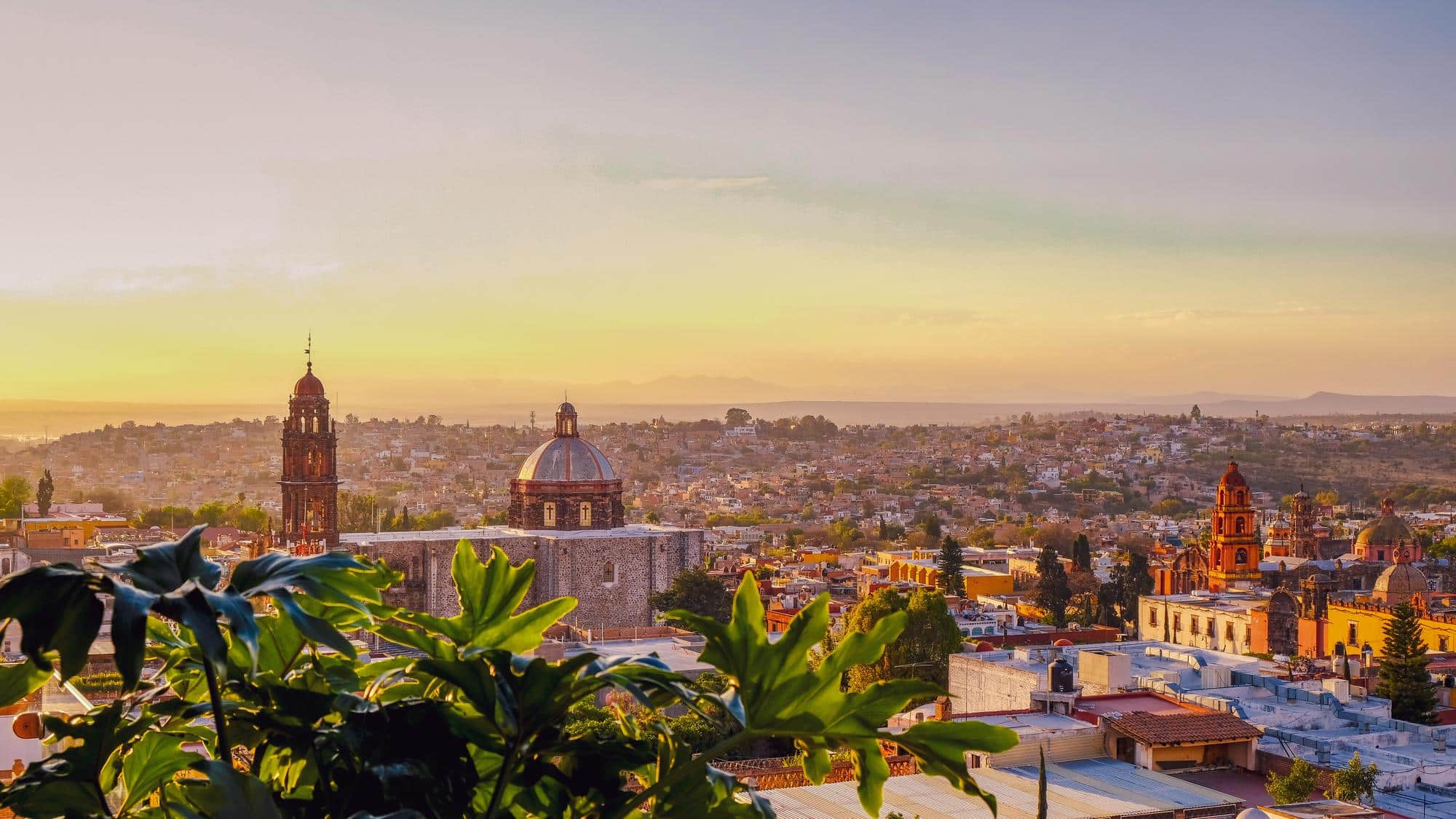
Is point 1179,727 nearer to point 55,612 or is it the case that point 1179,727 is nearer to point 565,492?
point 55,612

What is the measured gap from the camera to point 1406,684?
15758 millimetres

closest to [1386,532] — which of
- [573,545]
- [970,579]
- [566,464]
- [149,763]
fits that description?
[970,579]

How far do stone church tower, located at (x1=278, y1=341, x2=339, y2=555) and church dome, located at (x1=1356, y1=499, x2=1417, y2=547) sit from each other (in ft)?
77.9

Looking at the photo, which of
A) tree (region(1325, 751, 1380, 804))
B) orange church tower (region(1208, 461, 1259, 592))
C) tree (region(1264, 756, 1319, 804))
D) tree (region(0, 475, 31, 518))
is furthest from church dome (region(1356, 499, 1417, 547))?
tree (region(0, 475, 31, 518))

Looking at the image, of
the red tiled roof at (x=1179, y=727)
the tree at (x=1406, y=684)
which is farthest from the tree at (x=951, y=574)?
the red tiled roof at (x=1179, y=727)

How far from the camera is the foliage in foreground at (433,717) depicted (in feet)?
4.21

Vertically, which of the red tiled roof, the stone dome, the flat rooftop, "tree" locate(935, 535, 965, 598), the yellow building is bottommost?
the yellow building

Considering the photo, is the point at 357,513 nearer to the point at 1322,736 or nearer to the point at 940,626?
the point at 940,626

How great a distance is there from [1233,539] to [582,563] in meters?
12.6

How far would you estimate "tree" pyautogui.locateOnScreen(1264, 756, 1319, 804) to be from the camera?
10.3m

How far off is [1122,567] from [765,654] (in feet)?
114

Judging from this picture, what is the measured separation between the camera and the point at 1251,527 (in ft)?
96.8

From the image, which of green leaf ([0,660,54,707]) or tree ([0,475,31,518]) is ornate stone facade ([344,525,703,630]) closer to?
tree ([0,475,31,518])

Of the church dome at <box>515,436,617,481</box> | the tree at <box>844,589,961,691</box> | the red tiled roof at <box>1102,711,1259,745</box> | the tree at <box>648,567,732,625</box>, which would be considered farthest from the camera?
the church dome at <box>515,436,617,481</box>
